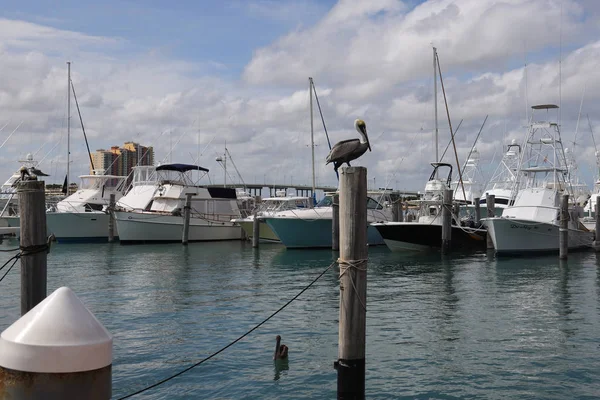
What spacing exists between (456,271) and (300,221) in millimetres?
13465

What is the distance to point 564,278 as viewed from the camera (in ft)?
78.8

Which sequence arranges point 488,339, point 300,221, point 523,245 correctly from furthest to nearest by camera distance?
→ point 300,221 < point 523,245 < point 488,339

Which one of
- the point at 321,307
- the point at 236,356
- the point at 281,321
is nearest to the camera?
the point at 236,356

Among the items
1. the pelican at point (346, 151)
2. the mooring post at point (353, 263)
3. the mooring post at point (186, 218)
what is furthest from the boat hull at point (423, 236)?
the mooring post at point (353, 263)

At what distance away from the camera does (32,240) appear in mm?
7770

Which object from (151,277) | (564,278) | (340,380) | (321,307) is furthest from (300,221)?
Answer: (340,380)

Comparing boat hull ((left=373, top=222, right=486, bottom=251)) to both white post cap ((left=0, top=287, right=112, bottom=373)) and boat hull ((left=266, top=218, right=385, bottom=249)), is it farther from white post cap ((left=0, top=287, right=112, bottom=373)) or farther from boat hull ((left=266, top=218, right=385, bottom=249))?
white post cap ((left=0, top=287, right=112, bottom=373))

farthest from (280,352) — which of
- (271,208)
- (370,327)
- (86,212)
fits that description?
(86,212)

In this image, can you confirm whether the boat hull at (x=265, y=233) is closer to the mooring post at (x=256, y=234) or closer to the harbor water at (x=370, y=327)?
the mooring post at (x=256, y=234)

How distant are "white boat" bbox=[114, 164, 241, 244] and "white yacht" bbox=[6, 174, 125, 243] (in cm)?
209

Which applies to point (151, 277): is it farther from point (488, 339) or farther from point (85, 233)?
point (85, 233)

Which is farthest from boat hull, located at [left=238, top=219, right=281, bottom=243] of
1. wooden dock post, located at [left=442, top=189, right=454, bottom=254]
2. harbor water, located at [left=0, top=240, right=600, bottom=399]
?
harbor water, located at [left=0, top=240, right=600, bottom=399]

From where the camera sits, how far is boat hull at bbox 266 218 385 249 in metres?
38.2

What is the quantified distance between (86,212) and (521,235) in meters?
31.2
